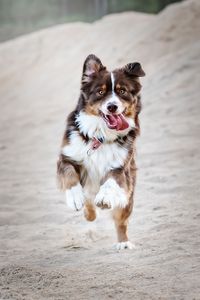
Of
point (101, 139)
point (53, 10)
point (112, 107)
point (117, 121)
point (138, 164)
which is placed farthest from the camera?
point (53, 10)

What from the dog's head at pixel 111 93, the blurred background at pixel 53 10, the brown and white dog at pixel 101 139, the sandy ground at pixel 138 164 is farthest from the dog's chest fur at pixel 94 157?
the blurred background at pixel 53 10

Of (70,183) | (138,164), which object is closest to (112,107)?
(70,183)

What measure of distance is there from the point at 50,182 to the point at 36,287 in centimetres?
368

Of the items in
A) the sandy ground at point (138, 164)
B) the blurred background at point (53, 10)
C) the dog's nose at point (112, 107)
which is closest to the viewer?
the sandy ground at point (138, 164)

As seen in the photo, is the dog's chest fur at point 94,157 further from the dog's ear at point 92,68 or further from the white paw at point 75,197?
the dog's ear at point 92,68

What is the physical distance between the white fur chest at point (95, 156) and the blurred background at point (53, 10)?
811cm

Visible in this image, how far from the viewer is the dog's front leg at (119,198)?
401 cm

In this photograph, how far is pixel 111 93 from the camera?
411cm

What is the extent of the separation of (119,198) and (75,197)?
0.25 metres

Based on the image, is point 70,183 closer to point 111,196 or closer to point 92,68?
point 111,196

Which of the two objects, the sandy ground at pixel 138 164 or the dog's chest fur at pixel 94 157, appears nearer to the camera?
the sandy ground at pixel 138 164

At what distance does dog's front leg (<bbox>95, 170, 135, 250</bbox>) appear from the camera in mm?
4012

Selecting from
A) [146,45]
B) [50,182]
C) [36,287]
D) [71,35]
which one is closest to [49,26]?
[71,35]

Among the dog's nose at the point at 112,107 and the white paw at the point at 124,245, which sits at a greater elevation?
the dog's nose at the point at 112,107
